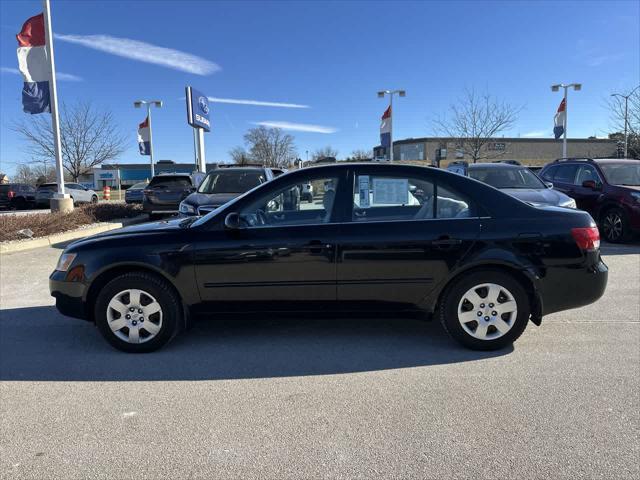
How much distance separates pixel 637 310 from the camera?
17.3 feet

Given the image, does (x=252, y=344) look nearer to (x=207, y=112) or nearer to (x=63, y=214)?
(x=63, y=214)

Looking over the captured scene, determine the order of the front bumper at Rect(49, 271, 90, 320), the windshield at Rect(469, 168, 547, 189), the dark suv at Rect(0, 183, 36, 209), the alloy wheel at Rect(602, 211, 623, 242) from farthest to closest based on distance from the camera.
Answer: the dark suv at Rect(0, 183, 36, 209)
the windshield at Rect(469, 168, 547, 189)
the alloy wheel at Rect(602, 211, 623, 242)
the front bumper at Rect(49, 271, 90, 320)

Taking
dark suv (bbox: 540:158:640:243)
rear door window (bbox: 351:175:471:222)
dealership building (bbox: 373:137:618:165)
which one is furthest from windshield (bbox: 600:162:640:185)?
dealership building (bbox: 373:137:618:165)

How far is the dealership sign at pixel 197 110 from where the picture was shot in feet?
61.1

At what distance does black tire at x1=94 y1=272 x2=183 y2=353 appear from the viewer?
4035 millimetres

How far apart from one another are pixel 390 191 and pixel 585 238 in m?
1.70

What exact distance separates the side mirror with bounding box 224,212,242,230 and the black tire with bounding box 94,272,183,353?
30.0 inches

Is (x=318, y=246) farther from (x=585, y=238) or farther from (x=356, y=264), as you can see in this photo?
(x=585, y=238)

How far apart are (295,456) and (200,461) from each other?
529mm

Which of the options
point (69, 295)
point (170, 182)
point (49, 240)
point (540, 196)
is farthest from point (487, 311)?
point (170, 182)

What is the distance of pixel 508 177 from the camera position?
32.6 feet

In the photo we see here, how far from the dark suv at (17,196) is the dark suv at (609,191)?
24.7 m

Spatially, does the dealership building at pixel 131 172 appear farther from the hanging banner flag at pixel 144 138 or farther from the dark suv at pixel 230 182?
the dark suv at pixel 230 182

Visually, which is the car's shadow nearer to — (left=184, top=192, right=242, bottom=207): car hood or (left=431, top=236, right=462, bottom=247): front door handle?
(left=431, top=236, right=462, bottom=247): front door handle
